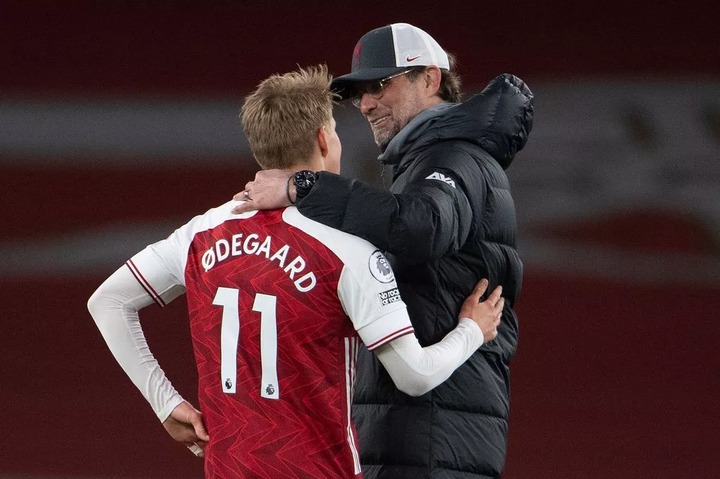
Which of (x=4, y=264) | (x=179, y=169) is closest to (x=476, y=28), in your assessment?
(x=179, y=169)

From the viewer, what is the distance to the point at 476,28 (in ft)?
12.2

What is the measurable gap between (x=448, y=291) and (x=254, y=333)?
342 millimetres

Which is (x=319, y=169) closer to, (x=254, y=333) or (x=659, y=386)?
(x=254, y=333)

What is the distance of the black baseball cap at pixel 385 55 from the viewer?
73.0 inches

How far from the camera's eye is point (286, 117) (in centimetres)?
148

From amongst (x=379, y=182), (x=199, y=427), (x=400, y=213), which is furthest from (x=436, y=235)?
(x=379, y=182)

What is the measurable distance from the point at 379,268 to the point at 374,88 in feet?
1.69

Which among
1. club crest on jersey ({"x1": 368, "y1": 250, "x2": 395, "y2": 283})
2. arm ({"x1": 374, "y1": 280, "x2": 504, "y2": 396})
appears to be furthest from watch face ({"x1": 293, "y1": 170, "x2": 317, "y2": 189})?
arm ({"x1": 374, "y1": 280, "x2": 504, "y2": 396})

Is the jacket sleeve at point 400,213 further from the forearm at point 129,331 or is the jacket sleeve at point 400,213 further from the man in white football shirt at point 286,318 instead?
the forearm at point 129,331

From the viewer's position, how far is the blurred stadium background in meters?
3.63

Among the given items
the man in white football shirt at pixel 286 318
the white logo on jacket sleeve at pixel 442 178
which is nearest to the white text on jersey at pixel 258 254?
the man in white football shirt at pixel 286 318

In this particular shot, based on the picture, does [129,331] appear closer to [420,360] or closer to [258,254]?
[258,254]

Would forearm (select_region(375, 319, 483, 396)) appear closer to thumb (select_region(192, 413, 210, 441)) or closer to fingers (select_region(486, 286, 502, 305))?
fingers (select_region(486, 286, 502, 305))

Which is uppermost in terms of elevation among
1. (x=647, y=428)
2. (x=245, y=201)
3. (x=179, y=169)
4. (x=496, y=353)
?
(x=245, y=201)
